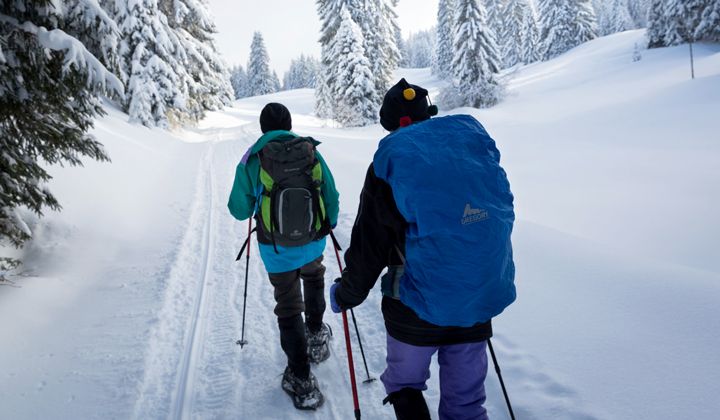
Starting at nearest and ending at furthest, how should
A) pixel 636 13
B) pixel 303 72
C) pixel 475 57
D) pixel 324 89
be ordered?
pixel 475 57, pixel 324 89, pixel 636 13, pixel 303 72

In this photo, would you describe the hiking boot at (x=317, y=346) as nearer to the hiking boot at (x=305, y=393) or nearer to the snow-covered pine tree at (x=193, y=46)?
the hiking boot at (x=305, y=393)

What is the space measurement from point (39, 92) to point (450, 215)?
456 cm

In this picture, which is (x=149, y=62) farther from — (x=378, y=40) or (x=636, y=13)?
(x=636, y=13)

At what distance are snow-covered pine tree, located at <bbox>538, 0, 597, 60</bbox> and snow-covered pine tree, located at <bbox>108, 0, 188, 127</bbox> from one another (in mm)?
40277

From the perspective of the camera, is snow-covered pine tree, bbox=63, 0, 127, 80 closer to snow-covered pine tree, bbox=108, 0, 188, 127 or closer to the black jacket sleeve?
the black jacket sleeve

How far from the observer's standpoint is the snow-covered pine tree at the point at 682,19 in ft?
79.1

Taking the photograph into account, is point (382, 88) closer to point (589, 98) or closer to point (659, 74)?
point (589, 98)

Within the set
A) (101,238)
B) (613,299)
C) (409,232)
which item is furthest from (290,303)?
(101,238)

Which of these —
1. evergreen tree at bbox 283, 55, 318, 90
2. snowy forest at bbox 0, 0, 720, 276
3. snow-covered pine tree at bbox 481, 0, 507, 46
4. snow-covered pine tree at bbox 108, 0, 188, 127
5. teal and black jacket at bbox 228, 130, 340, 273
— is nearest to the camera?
teal and black jacket at bbox 228, 130, 340, 273

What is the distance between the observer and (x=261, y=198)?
2967mm

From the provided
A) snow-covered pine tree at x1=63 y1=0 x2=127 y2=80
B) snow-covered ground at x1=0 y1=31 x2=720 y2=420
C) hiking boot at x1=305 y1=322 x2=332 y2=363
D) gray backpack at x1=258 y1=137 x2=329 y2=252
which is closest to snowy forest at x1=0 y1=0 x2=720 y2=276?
snow-covered pine tree at x1=63 y1=0 x2=127 y2=80

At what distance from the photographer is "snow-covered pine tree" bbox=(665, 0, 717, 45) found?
79.1 ft

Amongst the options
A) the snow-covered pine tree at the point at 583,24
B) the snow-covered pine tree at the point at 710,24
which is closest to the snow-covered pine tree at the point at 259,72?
the snow-covered pine tree at the point at 583,24

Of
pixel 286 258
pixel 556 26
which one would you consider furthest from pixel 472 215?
pixel 556 26
